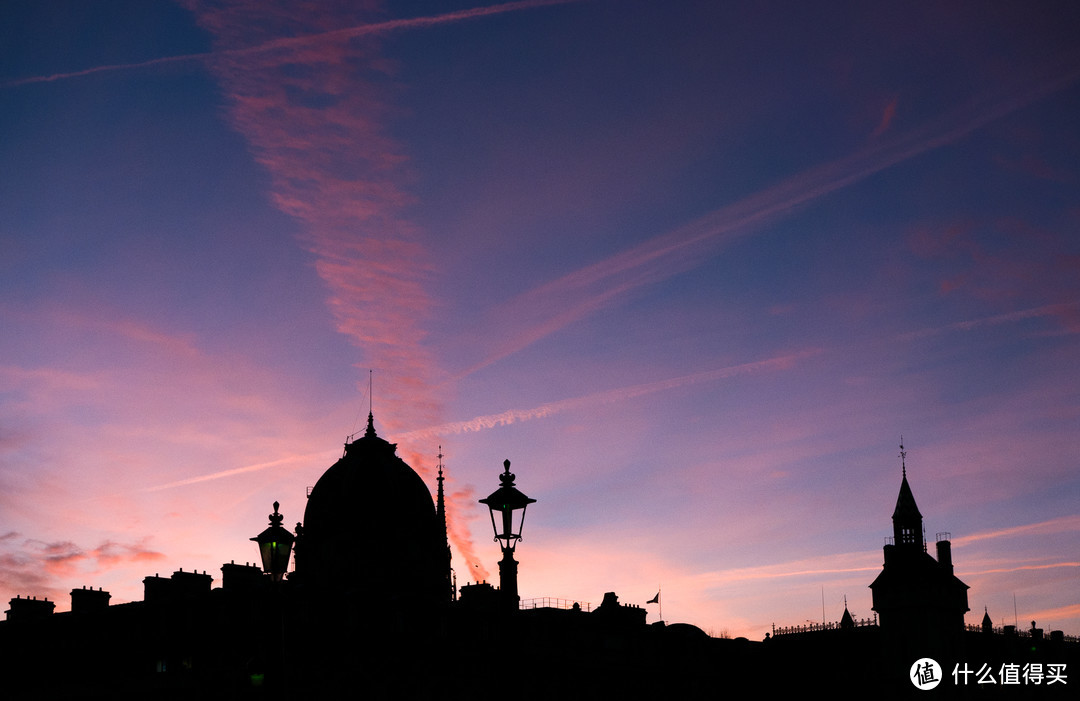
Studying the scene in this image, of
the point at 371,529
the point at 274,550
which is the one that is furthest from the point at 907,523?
the point at 274,550

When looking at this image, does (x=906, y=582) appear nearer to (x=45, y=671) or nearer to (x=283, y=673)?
(x=45, y=671)

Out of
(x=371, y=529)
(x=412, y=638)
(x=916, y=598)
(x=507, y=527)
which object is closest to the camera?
(x=507, y=527)

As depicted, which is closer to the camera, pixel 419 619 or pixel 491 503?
pixel 491 503

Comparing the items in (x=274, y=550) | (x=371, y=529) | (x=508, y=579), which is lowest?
(x=508, y=579)

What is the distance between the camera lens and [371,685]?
98.2m

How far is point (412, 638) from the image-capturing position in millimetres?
105625

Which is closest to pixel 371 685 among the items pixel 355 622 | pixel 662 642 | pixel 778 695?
pixel 355 622

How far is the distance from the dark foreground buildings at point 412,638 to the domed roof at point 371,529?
154 millimetres

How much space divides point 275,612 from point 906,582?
128473 millimetres

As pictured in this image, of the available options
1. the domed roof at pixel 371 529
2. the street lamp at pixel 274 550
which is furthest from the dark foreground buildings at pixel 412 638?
the street lamp at pixel 274 550

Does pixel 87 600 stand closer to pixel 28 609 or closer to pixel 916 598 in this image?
pixel 28 609

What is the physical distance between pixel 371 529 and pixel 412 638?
67.9ft

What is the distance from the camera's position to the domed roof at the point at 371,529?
122125 millimetres

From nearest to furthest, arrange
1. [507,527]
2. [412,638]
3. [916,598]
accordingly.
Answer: [507,527]
[412,638]
[916,598]
